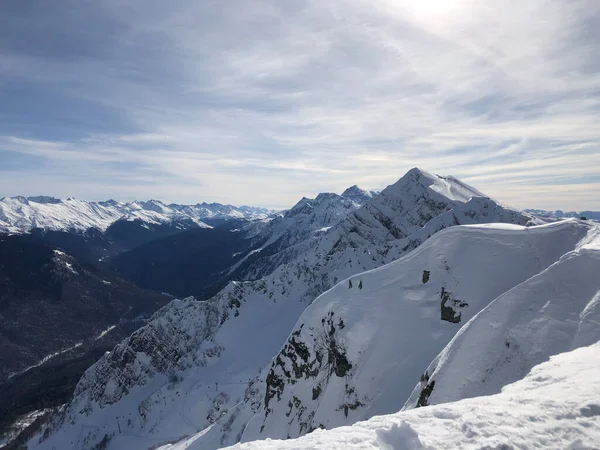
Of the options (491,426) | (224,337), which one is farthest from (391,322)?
(224,337)

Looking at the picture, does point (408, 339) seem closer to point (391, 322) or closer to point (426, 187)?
point (391, 322)

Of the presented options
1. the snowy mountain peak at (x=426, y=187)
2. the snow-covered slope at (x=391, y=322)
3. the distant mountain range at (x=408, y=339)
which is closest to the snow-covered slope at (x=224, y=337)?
the snowy mountain peak at (x=426, y=187)

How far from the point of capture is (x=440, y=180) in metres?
160

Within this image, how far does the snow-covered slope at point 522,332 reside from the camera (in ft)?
75.6

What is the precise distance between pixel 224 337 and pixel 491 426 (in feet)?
378

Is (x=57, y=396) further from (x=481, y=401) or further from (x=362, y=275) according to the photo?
(x=481, y=401)

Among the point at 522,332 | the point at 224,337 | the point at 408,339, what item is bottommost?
the point at 224,337

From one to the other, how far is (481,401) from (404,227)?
133 m

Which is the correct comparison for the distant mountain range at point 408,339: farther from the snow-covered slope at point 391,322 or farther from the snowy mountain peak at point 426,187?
the snowy mountain peak at point 426,187

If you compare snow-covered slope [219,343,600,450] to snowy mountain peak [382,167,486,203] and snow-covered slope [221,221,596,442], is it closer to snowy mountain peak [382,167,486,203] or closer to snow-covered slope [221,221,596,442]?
snow-covered slope [221,221,596,442]

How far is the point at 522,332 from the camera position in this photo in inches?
984

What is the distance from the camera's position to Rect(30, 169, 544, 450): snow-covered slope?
323ft

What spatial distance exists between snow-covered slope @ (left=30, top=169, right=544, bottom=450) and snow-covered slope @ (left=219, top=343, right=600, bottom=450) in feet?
268

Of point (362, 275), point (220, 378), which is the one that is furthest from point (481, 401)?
point (220, 378)
